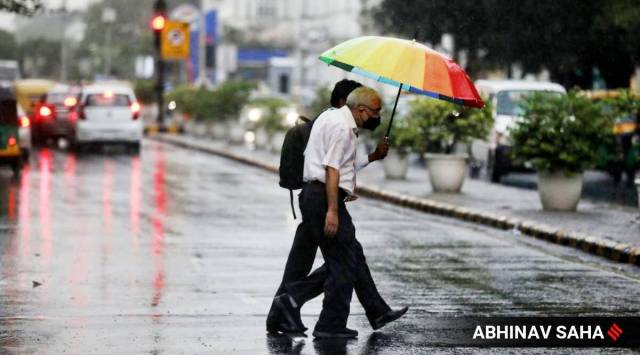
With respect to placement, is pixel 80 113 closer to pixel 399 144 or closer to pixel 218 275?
pixel 399 144

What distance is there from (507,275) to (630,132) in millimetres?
15145

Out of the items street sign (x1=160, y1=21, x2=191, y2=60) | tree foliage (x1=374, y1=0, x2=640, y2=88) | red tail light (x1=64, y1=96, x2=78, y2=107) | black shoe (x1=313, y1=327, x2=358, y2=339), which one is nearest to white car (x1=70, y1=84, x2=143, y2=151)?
red tail light (x1=64, y1=96, x2=78, y2=107)

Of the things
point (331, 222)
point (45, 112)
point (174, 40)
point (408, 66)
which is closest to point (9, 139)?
point (45, 112)

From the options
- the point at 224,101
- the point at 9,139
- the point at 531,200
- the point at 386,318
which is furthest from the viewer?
the point at 224,101

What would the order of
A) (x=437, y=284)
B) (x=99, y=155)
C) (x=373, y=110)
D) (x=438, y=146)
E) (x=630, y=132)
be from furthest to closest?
1. (x=99, y=155)
2. (x=630, y=132)
3. (x=438, y=146)
4. (x=437, y=284)
5. (x=373, y=110)

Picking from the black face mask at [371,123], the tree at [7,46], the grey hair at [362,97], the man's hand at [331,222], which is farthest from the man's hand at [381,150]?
the tree at [7,46]

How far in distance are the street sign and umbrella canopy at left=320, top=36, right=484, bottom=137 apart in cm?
4546

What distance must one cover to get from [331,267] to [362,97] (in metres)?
1.13

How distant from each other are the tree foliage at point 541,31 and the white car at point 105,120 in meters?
7.89

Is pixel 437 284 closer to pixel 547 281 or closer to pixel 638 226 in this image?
pixel 547 281

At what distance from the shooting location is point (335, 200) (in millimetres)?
9719

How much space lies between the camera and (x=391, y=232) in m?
18.5

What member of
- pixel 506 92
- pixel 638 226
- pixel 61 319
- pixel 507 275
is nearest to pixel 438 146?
pixel 506 92

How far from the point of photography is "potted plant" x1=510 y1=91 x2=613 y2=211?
20.6 m
